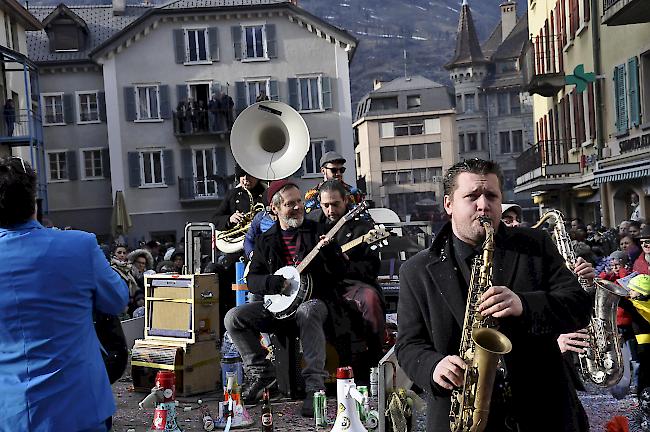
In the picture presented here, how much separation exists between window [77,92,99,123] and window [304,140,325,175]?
8637mm

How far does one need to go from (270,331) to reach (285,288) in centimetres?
54

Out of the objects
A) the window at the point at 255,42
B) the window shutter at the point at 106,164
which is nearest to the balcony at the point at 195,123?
the window at the point at 255,42

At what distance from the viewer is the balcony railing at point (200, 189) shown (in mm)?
→ 40500

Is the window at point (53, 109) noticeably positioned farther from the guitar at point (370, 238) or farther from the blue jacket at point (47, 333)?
the blue jacket at point (47, 333)

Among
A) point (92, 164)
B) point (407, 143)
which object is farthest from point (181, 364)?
point (407, 143)

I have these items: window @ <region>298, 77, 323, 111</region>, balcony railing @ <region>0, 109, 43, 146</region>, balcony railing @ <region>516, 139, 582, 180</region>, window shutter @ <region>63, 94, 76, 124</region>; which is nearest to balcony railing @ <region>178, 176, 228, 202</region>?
window @ <region>298, 77, 323, 111</region>

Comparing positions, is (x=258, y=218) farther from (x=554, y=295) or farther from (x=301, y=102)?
(x=301, y=102)

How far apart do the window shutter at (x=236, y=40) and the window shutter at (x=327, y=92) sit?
3492mm

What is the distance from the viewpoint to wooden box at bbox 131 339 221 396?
8805mm

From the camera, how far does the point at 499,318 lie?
3.41m

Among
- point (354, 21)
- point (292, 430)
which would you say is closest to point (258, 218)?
point (292, 430)

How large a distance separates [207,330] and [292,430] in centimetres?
214

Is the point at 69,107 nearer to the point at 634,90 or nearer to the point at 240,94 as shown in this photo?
the point at 240,94

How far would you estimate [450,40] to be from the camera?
182 metres
